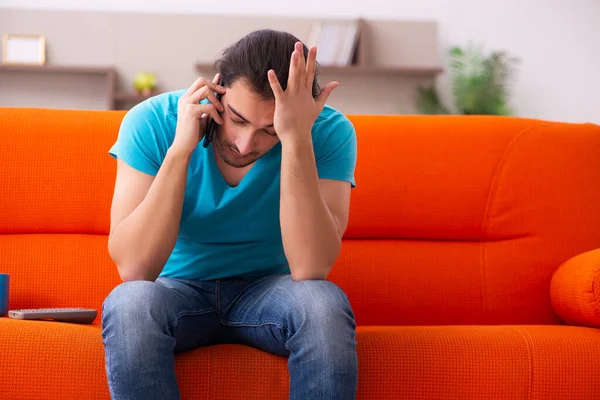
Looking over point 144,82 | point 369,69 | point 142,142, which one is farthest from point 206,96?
point 369,69

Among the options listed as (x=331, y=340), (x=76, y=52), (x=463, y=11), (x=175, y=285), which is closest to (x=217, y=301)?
(x=175, y=285)

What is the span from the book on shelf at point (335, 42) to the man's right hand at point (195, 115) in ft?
10.1

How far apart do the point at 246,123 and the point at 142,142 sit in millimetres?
249

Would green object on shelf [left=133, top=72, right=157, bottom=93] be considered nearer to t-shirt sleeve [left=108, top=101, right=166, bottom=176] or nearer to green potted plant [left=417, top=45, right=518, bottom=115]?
green potted plant [left=417, top=45, right=518, bottom=115]

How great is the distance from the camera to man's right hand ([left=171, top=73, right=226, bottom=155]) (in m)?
1.46

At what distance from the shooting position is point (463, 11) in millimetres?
4703

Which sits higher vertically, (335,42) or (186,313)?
(335,42)

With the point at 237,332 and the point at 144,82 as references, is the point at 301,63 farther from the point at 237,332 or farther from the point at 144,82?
the point at 144,82

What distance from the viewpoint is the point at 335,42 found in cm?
450

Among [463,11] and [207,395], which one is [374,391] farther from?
[463,11]

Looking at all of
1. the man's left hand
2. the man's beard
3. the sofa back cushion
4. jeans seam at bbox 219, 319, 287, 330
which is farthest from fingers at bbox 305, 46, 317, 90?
the sofa back cushion

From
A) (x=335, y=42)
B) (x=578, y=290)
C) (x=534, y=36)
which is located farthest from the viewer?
(x=534, y=36)

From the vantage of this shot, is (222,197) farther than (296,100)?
Yes

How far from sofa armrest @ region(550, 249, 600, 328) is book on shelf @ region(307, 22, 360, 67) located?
2.84m
